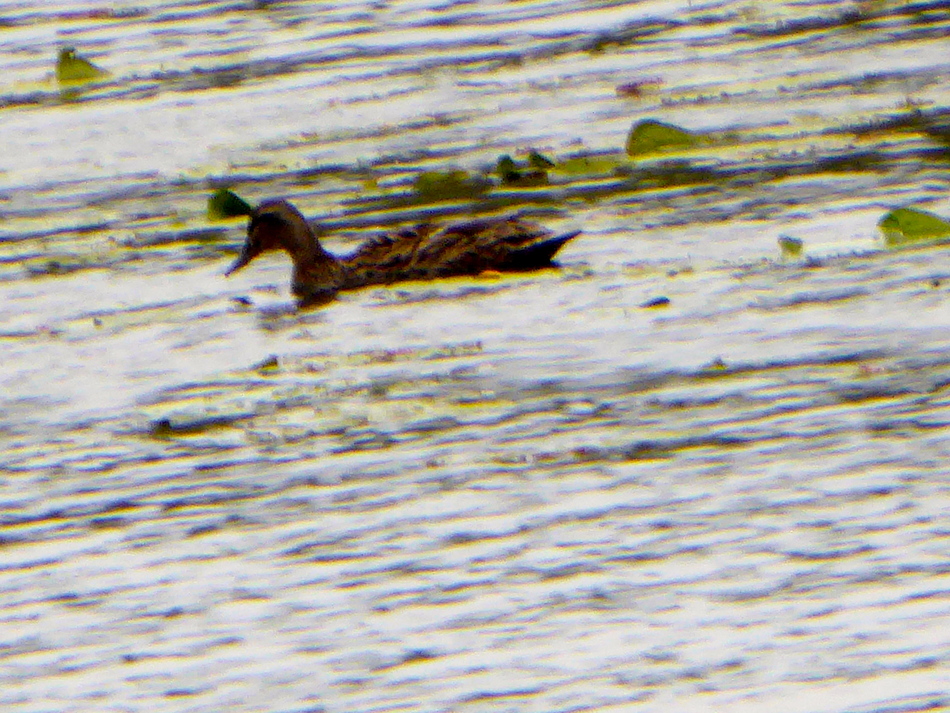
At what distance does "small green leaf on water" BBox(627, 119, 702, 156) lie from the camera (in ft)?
47.2

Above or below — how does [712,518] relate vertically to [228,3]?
below

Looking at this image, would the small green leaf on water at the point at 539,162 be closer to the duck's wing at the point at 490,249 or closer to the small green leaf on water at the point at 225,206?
the small green leaf on water at the point at 225,206

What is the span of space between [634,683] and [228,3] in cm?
1806

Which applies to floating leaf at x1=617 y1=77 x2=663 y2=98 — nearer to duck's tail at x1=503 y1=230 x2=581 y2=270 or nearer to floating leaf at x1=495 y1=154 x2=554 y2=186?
floating leaf at x1=495 y1=154 x2=554 y2=186

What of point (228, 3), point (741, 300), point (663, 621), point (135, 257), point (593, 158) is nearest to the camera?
point (663, 621)

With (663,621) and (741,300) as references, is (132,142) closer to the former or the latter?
(741,300)

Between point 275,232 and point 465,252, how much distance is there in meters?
1.18

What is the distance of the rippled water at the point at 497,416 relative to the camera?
630 centimetres

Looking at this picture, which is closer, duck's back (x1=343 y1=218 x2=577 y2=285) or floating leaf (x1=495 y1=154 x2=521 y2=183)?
duck's back (x1=343 y1=218 x2=577 y2=285)

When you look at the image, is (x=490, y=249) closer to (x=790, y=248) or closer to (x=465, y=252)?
(x=465, y=252)

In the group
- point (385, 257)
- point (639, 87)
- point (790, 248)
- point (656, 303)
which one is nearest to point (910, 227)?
point (790, 248)

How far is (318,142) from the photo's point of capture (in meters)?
16.1

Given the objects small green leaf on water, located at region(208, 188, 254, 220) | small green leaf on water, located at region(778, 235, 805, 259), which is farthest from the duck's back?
small green leaf on water, located at region(208, 188, 254, 220)

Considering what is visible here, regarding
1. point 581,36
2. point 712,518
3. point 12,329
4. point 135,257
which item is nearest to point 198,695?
point 712,518
